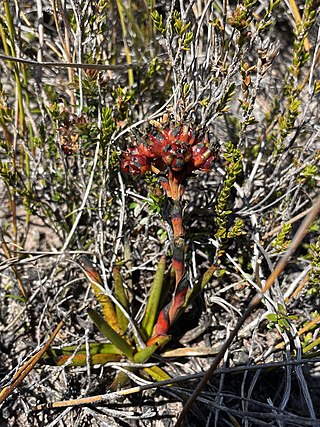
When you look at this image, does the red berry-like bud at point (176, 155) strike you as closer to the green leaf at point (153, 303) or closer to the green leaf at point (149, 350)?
the green leaf at point (153, 303)

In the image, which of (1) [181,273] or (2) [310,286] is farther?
(2) [310,286]

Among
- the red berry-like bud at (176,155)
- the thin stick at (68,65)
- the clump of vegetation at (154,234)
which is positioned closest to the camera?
the red berry-like bud at (176,155)

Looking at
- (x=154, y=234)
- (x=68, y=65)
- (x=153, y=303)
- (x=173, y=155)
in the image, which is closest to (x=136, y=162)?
(x=173, y=155)

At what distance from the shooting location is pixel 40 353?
1576 millimetres

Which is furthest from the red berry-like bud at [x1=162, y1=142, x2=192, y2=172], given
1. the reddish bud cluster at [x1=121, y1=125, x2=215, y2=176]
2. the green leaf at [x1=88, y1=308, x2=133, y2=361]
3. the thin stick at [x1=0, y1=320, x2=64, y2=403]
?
the thin stick at [x1=0, y1=320, x2=64, y2=403]

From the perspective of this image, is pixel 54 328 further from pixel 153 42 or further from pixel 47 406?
pixel 153 42

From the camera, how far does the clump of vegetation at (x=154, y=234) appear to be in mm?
1523

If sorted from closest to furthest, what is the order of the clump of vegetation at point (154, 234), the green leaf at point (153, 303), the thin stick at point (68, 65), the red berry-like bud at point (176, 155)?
the red berry-like bud at point (176, 155) → the thin stick at point (68, 65) → the clump of vegetation at point (154, 234) → the green leaf at point (153, 303)

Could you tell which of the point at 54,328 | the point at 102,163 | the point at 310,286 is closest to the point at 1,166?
the point at 102,163

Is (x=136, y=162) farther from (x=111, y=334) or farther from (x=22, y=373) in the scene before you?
(x=22, y=373)

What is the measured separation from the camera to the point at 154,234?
81.6 inches

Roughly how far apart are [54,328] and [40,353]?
0.30 m

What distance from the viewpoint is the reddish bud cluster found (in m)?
A: 1.28

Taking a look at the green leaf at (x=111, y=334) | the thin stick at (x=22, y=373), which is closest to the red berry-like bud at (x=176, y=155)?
the green leaf at (x=111, y=334)
